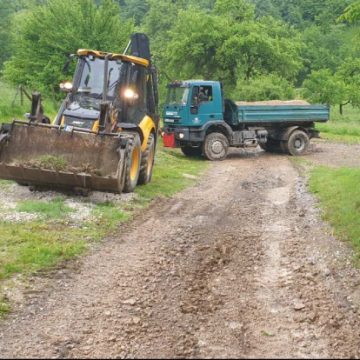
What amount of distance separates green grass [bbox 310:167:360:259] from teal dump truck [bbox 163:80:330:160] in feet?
13.8

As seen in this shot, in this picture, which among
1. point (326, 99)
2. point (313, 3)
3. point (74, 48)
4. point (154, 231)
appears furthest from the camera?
point (313, 3)

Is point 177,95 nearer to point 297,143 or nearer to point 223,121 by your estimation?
point 223,121

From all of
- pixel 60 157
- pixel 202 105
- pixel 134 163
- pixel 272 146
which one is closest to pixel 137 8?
pixel 272 146

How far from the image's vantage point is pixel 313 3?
94688 millimetres

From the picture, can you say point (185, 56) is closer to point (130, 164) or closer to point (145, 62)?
point (145, 62)

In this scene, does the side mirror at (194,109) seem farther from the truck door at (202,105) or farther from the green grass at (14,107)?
the green grass at (14,107)

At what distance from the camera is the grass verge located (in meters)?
6.71

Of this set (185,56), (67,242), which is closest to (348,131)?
(185,56)

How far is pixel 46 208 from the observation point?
29.9 feet

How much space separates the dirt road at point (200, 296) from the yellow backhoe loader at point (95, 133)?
1.21 m

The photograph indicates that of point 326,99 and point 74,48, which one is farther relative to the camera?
point 326,99

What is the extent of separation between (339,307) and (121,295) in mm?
2235

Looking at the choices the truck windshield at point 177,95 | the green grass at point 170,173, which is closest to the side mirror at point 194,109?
the truck windshield at point 177,95

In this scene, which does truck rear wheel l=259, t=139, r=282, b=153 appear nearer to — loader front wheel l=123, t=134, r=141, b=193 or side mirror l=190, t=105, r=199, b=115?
side mirror l=190, t=105, r=199, b=115
